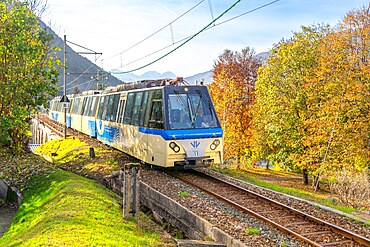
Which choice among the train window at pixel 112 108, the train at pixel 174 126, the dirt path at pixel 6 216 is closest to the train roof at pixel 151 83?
the train at pixel 174 126

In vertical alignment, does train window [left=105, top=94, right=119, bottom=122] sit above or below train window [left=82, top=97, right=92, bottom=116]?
below

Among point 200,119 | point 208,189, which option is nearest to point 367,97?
point 200,119

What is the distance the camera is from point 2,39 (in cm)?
1470

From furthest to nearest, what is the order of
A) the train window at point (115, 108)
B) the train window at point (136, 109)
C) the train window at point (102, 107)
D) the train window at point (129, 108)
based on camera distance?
the train window at point (102, 107)
the train window at point (115, 108)
the train window at point (129, 108)
the train window at point (136, 109)

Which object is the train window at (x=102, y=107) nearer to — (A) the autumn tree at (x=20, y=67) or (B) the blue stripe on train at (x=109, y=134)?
(B) the blue stripe on train at (x=109, y=134)

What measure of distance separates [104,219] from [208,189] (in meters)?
4.11

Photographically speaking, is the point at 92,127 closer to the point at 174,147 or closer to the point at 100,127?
the point at 100,127

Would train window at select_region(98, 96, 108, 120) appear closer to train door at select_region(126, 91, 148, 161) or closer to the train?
train door at select_region(126, 91, 148, 161)

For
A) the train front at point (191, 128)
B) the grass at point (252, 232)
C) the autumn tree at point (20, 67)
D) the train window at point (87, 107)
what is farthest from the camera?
the train window at point (87, 107)

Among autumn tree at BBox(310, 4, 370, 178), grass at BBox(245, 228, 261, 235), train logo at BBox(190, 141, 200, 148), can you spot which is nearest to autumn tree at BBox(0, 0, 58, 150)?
train logo at BBox(190, 141, 200, 148)

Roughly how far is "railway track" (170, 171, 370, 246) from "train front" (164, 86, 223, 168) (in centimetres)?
87

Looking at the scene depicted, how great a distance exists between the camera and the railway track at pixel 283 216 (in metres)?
8.01

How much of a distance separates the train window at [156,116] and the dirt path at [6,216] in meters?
5.51

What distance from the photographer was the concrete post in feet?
31.8
